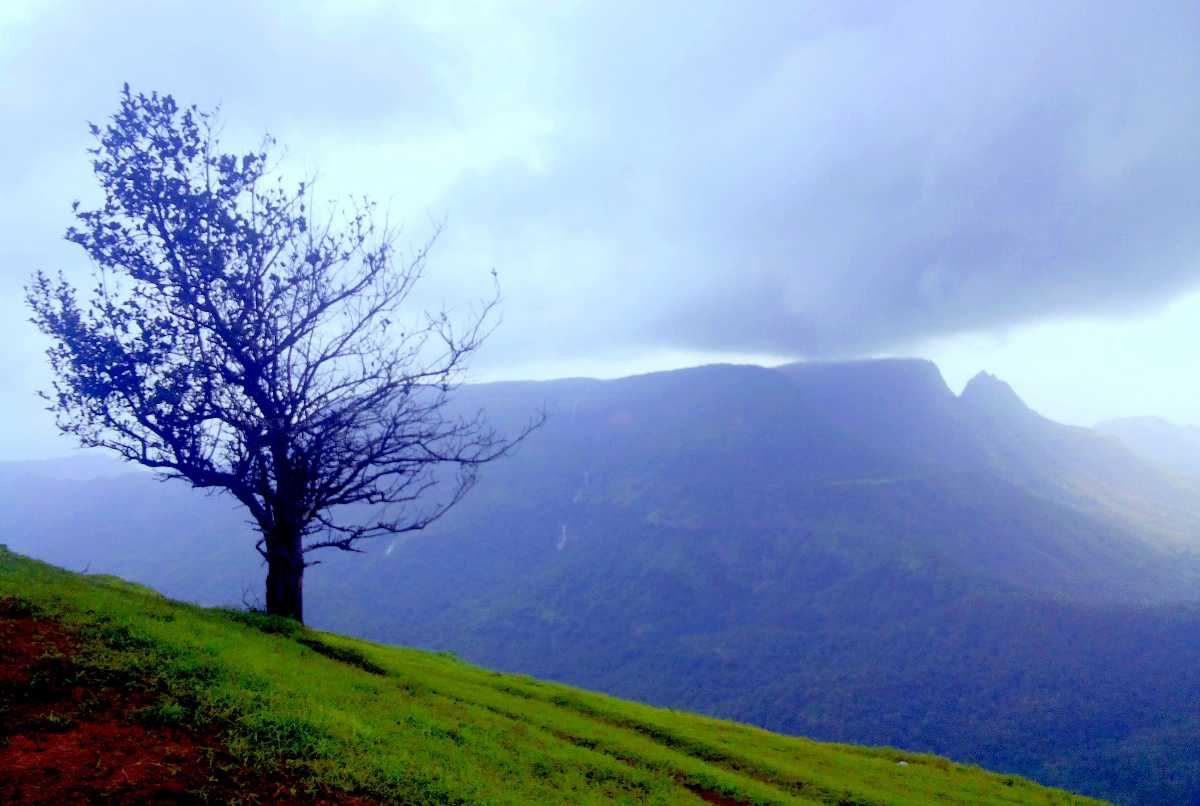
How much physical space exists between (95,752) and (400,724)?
5.96 metres

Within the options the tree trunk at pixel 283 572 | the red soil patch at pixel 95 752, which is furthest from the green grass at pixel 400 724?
the tree trunk at pixel 283 572

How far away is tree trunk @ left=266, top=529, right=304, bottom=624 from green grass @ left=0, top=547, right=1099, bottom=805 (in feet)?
4.34

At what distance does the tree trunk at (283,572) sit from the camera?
71.8 feet

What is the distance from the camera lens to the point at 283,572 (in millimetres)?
22047

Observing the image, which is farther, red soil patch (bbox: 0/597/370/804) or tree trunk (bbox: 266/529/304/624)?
tree trunk (bbox: 266/529/304/624)

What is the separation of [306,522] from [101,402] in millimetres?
6299

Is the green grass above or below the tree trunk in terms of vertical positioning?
below

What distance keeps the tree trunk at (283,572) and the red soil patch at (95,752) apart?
29.7 feet

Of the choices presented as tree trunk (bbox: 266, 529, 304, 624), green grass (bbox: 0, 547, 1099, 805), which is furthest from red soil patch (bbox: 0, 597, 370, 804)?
tree trunk (bbox: 266, 529, 304, 624)

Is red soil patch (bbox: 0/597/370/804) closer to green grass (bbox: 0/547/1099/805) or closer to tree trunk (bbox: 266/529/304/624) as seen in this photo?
green grass (bbox: 0/547/1099/805)

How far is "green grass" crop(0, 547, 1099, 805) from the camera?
12156 mm

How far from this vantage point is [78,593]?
16.3 m

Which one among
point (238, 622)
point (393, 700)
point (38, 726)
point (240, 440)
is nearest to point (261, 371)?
point (240, 440)

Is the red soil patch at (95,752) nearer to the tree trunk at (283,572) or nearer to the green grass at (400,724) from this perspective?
the green grass at (400,724)
